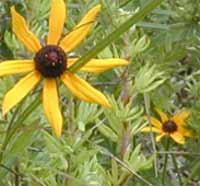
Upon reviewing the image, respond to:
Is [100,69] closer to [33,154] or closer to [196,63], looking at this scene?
[33,154]

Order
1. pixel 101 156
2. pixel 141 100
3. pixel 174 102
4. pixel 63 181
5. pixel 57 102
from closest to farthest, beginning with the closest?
pixel 57 102 < pixel 63 181 < pixel 101 156 < pixel 141 100 < pixel 174 102

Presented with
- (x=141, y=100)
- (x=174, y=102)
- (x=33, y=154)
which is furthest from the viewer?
(x=174, y=102)

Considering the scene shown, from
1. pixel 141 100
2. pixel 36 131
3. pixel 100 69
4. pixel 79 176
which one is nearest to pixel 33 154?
pixel 36 131

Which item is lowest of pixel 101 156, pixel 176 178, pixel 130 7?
pixel 176 178

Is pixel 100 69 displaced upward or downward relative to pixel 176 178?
upward

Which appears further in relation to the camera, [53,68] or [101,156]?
[101,156]

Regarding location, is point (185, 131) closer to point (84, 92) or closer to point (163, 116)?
point (163, 116)

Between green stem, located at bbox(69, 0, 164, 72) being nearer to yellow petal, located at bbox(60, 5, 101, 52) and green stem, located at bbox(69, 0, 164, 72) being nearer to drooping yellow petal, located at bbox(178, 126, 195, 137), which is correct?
yellow petal, located at bbox(60, 5, 101, 52)

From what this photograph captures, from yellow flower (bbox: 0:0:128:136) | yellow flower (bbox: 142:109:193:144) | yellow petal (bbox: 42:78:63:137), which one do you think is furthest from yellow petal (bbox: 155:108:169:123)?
yellow petal (bbox: 42:78:63:137)
